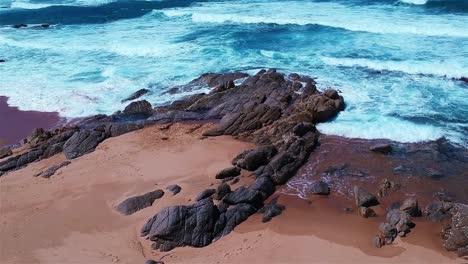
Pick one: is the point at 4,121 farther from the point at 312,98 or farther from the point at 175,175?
the point at 312,98

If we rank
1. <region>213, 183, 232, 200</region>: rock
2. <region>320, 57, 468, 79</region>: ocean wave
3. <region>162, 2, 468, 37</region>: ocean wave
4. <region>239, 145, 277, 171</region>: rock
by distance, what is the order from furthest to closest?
<region>162, 2, 468, 37</region>: ocean wave < <region>320, 57, 468, 79</region>: ocean wave < <region>239, 145, 277, 171</region>: rock < <region>213, 183, 232, 200</region>: rock

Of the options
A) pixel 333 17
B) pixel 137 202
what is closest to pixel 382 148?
pixel 137 202

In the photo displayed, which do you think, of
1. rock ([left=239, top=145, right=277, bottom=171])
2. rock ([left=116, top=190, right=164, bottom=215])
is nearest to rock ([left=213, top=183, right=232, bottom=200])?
rock ([left=239, top=145, right=277, bottom=171])

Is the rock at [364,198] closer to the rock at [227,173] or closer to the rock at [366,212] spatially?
the rock at [366,212]

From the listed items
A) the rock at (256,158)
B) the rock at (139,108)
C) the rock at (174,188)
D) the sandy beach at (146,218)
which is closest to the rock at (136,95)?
the rock at (139,108)

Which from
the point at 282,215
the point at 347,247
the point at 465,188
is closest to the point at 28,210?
the point at 282,215

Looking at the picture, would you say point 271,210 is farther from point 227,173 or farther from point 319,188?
point 227,173

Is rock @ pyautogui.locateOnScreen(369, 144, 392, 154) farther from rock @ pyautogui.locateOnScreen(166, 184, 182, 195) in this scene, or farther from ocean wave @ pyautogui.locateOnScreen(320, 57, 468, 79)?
ocean wave @ pyautogui.locateOnScreen(320, 57, 468, 79)
